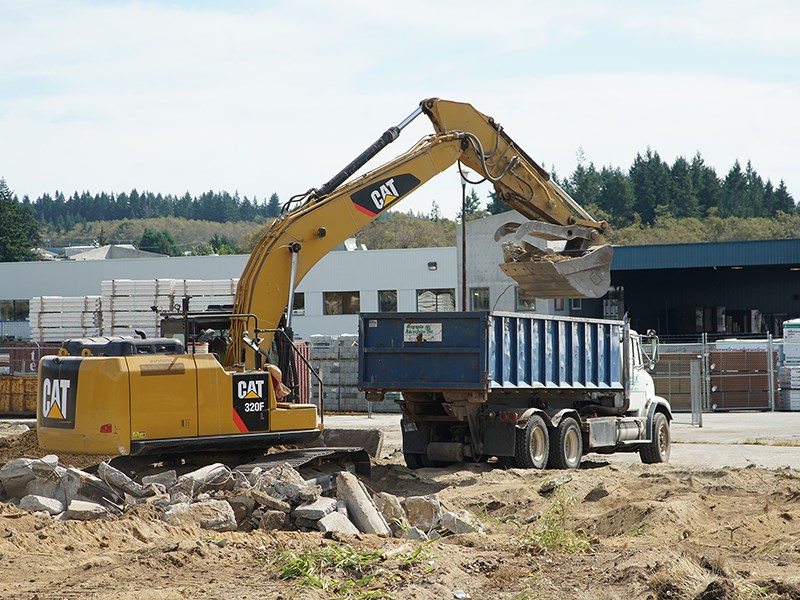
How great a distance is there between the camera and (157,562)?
9219 millimetres

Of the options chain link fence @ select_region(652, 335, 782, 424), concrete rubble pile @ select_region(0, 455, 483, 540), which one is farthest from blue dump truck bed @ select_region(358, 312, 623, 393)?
chain link fence @ select_region(652, 335, 782, 424)

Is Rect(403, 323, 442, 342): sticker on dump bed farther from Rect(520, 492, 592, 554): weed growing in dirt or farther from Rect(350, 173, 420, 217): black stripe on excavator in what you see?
Rect(520, 492, 592, 554): weed growing in dirt

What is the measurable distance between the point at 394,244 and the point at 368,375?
82.1 metres

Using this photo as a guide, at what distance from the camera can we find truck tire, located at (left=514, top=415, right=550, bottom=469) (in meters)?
17.0

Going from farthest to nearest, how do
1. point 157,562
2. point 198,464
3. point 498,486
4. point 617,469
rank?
point 617,469
point 498,486
point 198,464
point 157,562

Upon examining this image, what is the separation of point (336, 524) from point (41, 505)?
3.23 meters

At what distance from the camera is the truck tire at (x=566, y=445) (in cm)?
1767

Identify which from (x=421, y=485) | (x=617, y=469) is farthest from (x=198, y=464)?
(x=617, y=469)

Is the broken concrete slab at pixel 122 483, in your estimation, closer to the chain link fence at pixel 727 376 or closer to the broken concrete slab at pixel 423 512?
the broken concrete slab at pixel 423 512

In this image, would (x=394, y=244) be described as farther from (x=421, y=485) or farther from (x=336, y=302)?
(x=421, y=485)

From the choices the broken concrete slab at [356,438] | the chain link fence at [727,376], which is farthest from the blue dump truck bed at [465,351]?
the chain link fence at [727,376]

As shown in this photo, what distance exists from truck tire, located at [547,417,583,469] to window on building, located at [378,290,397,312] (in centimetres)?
3412

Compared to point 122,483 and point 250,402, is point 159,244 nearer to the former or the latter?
point 250,402

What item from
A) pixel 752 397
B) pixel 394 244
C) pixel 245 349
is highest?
pixel 394 244
